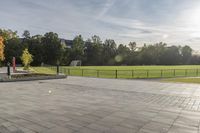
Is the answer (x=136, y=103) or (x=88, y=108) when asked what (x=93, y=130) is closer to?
(x=88, y=108)

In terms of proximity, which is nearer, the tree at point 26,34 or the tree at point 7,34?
the tree at point 7,34

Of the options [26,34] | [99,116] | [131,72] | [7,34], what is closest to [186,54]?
[26,34]

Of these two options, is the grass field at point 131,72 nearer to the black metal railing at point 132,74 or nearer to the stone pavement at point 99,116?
the black metal railing at point 132,74

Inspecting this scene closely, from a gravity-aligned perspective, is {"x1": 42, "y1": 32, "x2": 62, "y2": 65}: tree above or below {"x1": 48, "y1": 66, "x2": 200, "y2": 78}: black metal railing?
above

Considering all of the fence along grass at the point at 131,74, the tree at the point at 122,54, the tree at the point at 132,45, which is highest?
the tree at the point at 132,45

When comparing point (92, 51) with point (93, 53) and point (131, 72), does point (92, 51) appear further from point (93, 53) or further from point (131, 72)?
point (131, 72)

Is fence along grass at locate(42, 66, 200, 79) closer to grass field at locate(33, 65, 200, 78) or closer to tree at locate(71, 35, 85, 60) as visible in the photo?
grass field at locate(33, 65, 200, 78)

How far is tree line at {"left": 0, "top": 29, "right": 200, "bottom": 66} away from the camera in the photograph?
6519 cm

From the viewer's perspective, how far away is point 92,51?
8356cm

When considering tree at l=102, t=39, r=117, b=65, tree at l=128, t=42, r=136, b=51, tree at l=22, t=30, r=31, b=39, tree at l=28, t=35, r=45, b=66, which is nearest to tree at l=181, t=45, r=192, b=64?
tree at l=128, t=42, r=136, b=51

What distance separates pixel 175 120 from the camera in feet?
20.2

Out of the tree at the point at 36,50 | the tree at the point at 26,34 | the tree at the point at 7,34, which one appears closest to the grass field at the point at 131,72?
the tree at the point at 7,34

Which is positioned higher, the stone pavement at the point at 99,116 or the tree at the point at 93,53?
the tree at the point at 93,53

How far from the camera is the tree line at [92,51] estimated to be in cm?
6519
